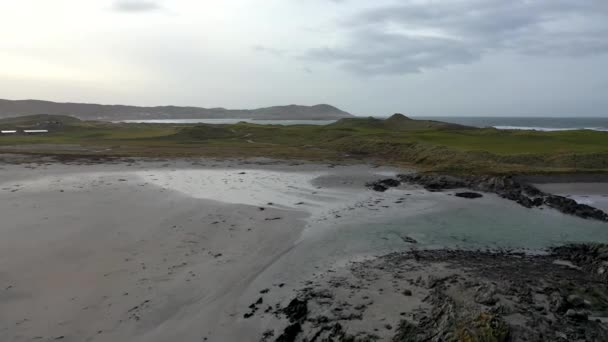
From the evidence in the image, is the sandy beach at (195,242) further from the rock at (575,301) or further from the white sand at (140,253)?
the rock at (575,301)

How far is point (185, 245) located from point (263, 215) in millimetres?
4373

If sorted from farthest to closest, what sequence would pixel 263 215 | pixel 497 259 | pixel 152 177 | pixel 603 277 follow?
pixel 152 177, pixel 263 215, pixel 497 259, pixel 603 277

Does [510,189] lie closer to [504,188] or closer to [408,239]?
[504,188]

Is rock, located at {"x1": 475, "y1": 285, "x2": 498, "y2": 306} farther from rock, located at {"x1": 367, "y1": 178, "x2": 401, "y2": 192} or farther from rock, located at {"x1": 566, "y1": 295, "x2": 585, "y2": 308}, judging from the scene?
rock, located at {"x1": 367, "y1": 178, "x2": 401, "y2": 192}

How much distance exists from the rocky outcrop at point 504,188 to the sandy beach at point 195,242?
0.93 metres

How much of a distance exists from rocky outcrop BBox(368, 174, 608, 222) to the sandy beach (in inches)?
36.5

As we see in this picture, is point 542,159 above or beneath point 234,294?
above

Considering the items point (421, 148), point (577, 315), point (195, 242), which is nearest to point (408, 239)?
point (577, 315)

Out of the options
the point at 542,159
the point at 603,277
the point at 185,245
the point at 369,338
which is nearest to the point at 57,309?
the point at 185,245

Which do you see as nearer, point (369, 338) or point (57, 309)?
point (369, 338)

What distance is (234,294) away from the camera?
912cm

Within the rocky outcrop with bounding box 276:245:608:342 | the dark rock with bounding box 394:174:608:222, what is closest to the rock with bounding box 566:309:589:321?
the rocky outcrop with bounding box 276:245:608:342

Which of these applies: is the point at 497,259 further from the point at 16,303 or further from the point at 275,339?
the point at 16,303

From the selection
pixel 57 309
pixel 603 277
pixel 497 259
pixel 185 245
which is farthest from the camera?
pixel 185 245
